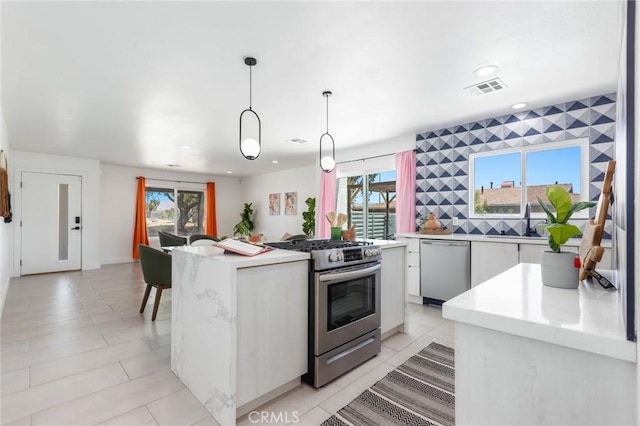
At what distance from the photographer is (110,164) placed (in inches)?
280

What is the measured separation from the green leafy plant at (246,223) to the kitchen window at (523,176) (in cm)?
635

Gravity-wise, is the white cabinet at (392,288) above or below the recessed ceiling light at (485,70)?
below

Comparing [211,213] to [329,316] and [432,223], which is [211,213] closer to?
[432,223]

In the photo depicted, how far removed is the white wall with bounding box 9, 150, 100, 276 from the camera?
563 cm

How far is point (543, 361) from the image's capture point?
750mm

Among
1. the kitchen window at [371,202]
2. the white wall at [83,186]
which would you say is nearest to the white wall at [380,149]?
the kitchen window at [371,202]

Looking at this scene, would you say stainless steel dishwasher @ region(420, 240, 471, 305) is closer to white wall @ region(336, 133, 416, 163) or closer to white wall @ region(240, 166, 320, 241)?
white wall @ region(336, 133, 416, 163)

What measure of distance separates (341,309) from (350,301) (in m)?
0.12

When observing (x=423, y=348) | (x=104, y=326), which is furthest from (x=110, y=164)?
(x=423, y=348)

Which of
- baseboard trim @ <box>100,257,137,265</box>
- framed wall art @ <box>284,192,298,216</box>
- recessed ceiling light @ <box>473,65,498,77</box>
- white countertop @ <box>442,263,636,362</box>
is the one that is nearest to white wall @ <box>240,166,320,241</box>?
framed wall art @ <box>284,192,298,216</box>

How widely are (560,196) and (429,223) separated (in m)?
3.14

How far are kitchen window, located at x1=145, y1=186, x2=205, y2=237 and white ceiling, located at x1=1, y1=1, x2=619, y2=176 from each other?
389cm

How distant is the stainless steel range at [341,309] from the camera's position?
1978 millimetres

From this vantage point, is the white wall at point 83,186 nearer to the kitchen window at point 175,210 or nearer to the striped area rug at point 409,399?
the kitchen window at point 175,210
